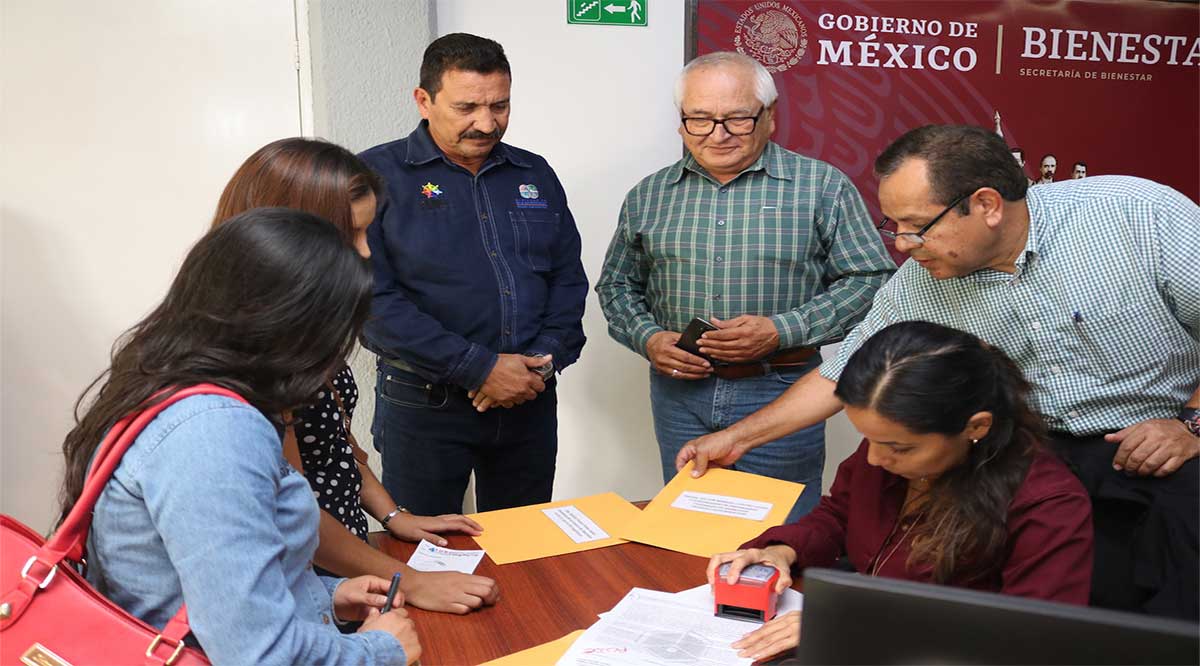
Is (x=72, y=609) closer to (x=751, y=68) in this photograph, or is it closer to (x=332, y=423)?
(x=332, y=423)

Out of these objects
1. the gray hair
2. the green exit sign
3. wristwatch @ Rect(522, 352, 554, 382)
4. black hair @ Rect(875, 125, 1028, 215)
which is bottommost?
wristwatch @ Rect(522, 352, 554, 382)

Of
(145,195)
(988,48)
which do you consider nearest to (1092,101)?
(988,48)

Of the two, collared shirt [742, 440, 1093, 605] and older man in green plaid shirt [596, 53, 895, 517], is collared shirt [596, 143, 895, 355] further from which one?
collared shirt [742, 440, 1093, 605]

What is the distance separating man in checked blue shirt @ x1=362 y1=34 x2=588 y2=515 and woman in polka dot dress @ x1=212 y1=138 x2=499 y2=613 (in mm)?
684

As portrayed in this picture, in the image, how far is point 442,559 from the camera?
66.0 inches

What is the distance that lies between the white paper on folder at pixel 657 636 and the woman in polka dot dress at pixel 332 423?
0.69 feet

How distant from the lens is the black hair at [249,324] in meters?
1.05

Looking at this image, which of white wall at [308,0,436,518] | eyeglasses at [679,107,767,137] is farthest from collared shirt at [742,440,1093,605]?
white wall at [308,0,436,518]

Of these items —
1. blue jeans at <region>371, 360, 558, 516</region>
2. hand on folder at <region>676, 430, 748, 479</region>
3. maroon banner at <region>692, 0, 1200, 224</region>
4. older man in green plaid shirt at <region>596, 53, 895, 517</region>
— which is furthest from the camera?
maroon banner at <region>692, 0, 1200, 224</region>

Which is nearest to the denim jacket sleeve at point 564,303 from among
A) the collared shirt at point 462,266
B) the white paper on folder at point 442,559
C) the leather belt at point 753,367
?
the collared shirt at point 462,266

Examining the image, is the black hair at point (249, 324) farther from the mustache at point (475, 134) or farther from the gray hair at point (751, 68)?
the gray hair at point (751, 68)

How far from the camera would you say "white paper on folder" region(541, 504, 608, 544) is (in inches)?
70.1

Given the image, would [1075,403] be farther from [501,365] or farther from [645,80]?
[645,80]

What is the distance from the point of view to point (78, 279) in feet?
9.55
